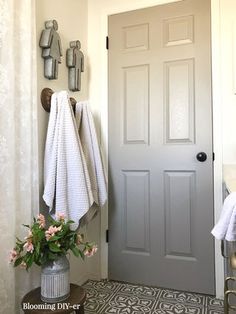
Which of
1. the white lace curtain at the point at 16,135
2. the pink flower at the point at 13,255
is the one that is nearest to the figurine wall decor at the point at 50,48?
the white lace curtain at the point at 16,135

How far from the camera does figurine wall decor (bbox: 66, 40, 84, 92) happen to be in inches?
76.2

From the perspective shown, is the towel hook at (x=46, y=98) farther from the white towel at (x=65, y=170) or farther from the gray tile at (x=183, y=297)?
the gray tile at (x=183, y=297)

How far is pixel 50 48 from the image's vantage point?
5.50ft

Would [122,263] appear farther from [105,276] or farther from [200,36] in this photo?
[200,36]

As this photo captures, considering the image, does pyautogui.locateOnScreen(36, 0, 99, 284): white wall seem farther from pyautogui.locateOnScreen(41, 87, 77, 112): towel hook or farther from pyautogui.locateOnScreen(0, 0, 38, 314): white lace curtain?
pyautogui.locateOnScreen(0, 0, 38, 314): white lace curtain

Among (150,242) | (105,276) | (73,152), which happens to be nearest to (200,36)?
(73,152)

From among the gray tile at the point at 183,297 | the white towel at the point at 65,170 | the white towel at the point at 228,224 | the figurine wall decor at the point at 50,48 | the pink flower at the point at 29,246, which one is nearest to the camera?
the white towel at the point at 228,224

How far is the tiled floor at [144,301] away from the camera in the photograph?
5.79ft

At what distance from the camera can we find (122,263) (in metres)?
2.17

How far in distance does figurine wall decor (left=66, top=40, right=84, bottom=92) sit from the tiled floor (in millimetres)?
1428

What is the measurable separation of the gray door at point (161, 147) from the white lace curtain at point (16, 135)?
32.5 inches

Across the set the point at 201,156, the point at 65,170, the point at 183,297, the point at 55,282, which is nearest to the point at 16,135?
the point at 65,170

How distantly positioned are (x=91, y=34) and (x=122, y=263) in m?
1.78

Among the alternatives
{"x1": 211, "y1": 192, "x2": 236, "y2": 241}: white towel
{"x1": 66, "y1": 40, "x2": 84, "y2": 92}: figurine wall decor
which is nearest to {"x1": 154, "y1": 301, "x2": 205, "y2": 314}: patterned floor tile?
{"x1": 211, "y1": 192, "x2": 236, "y2": 241}: white towel
